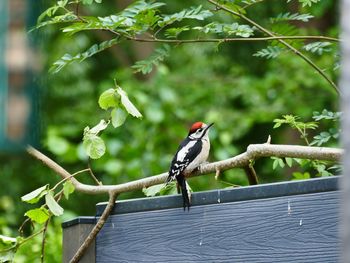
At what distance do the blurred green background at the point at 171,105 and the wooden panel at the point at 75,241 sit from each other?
1.72 meters

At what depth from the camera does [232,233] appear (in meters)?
2.66

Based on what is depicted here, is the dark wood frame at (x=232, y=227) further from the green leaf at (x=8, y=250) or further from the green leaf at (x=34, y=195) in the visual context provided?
the green leaf at (x=8, y=250)

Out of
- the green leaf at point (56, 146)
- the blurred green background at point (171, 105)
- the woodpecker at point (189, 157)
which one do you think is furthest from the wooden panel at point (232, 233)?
the green leaf at point (56, 146)

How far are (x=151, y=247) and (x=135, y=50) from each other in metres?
6.88

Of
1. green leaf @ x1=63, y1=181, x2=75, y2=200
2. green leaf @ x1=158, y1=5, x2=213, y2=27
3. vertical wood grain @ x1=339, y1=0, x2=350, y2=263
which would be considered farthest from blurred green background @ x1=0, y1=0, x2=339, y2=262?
vertical wood grain @ x1=339, y1=0, x2=350, y2=263

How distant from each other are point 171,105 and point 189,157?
4.19 m

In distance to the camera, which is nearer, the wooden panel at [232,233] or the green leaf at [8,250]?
the wooden panel at [232,233]

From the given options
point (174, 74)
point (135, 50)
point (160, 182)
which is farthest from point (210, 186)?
point (160, 182)

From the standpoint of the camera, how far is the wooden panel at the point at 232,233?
7.98ft

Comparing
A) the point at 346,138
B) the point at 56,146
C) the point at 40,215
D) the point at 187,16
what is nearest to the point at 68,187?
the point at 40,215

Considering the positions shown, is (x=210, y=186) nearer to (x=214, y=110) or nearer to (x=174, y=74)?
(x=214, y=110)

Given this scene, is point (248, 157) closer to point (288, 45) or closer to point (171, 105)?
point (288, 45)

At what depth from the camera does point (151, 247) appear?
293 centimetres

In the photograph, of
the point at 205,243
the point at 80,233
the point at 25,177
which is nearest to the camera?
the point at 205,243
